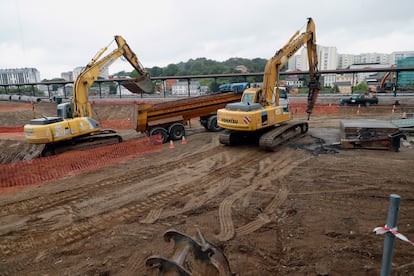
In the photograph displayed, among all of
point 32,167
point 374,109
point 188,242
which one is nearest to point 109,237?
point 188,242

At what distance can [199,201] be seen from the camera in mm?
6613

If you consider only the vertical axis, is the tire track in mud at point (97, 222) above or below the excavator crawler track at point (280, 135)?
below

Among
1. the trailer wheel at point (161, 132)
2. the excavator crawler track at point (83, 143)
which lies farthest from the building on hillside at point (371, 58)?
the excavator crawler track at point (83, 143)

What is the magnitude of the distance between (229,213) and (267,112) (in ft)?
19.7

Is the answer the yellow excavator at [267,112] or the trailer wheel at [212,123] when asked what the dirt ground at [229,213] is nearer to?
the yellow excavator at [267,112]

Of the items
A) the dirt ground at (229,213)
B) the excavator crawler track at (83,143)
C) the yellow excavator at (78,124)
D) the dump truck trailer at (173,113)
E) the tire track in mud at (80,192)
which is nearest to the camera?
the dirt ground at (229,213)

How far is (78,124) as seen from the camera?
12.3 meters

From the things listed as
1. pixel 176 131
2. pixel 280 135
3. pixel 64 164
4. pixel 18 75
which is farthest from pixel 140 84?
pixel 18 75

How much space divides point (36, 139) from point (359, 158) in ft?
39.0

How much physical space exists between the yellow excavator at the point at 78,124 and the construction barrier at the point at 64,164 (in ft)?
2.77

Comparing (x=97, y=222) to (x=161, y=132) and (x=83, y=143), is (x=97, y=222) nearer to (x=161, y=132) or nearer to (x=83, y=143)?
(x=83, y=143)

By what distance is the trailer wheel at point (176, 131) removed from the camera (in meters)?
14.2

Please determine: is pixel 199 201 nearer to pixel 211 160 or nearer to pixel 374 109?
pixel 211 160

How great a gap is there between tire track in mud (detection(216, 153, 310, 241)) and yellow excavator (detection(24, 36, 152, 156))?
7.93 metres
